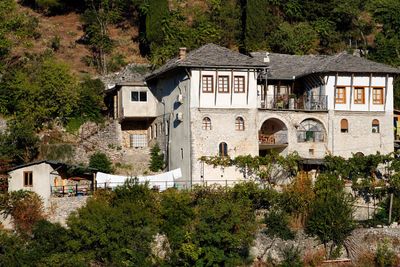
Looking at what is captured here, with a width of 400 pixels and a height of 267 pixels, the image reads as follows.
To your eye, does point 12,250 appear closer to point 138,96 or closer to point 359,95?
point 138,96

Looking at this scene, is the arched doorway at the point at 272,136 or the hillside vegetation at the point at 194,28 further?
the hillside vegetation at the point at 194,28

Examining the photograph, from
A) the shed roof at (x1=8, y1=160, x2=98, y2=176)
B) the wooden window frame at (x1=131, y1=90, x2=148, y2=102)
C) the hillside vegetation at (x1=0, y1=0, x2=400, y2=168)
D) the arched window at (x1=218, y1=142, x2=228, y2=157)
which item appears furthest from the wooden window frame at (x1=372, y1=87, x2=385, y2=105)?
the shed roof at (x1=8, y1=160, x2=98, y2=176)

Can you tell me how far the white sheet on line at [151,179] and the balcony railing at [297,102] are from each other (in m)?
8.00

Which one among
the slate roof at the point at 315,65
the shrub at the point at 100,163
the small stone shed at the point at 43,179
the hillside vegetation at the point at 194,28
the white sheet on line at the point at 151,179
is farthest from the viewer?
the hillside vegetation at the point at 194,28

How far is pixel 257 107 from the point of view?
6128 centimetres

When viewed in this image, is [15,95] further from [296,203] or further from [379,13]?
[379,13]

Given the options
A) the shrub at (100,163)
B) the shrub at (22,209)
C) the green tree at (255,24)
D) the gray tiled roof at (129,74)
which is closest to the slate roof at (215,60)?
the shrub at (100,163)

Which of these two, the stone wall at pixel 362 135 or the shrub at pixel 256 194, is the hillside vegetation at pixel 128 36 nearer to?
the stone wall at pixel 362 135

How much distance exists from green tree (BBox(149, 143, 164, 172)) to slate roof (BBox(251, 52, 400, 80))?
830cm

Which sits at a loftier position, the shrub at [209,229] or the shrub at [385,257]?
the shrub at [209,229]

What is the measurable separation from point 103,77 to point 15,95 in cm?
946

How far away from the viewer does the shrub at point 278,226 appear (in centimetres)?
5425

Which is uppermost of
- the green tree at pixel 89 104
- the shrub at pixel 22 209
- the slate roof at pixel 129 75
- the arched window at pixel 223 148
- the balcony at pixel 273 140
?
the slate roof at pixel 129 75

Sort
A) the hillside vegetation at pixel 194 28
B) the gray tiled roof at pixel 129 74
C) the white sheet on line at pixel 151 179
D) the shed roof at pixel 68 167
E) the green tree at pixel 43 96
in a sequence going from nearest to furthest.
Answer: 1. the shed roof at pixel 68 167
2. the white sheet on line at pixel 151 179
3. the green tree at pixel 43 96
4. the gray tiled roof at pixel 129 74
5. the hillside vegetation at pixel 194 28
